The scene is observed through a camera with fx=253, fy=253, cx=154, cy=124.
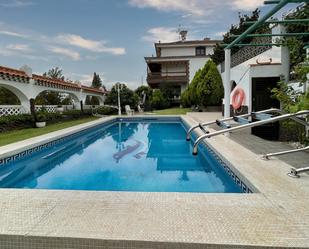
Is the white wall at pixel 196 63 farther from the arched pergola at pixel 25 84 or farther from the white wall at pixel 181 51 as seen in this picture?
the arched pergola at pixel 25 84

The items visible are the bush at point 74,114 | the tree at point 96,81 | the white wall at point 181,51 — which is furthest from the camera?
the tree at point 96,81

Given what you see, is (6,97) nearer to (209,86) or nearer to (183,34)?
(209,86)

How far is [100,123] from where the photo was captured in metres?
14.7

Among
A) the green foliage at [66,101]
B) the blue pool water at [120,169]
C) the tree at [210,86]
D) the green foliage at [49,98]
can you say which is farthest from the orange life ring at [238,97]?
the green foliage at [66,101]

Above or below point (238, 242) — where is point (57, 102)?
above

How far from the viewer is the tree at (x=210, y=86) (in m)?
18.8

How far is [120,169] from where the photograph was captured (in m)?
6.56

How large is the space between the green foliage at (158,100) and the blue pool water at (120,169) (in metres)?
18.5

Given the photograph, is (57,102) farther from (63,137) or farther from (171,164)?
(171,164)

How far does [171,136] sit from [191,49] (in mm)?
23743

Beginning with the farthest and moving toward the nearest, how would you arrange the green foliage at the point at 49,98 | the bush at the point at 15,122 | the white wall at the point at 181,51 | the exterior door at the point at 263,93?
the white wall at the point at 181,51
the green foliage at the point at 49,98
the bush at the point at 15,122
the exterior door at the point at 263,93

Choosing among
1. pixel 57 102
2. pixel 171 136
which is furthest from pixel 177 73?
pixel 171 136

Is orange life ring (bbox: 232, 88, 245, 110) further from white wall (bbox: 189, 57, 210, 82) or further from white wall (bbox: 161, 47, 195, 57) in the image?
white wall (bbox: 161, 47, 195, 57)

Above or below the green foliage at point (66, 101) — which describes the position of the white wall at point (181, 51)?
above
